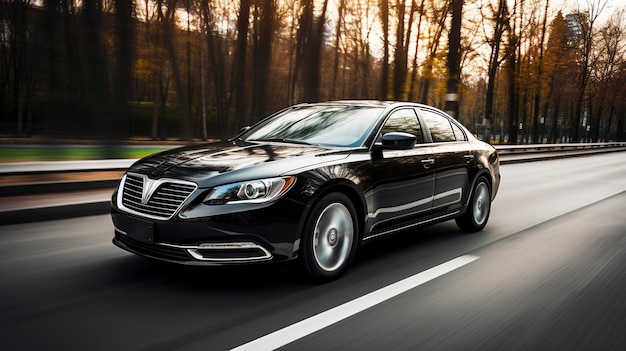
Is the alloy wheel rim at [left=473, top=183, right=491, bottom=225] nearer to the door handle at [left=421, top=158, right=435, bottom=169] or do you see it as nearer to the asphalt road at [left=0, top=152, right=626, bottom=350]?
the asphalt road at [left=0, top=152, right=626, bottom=350]

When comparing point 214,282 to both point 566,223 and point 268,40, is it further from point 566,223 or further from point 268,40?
point 268,40

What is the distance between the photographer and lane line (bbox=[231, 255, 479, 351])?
10.5 ft

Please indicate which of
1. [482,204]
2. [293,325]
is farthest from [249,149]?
[482,204]

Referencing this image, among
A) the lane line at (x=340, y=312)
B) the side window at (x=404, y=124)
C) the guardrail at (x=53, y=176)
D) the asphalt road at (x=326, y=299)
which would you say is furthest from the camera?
A: the guardrail at (x=53, y=176)

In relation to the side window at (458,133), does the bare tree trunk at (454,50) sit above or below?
above

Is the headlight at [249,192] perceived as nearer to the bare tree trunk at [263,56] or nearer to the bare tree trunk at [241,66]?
the bare tree trunk at [241,66]

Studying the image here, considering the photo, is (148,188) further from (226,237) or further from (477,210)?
(477,210)

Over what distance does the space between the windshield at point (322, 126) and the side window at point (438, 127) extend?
835mm

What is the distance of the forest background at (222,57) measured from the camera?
1103 cm

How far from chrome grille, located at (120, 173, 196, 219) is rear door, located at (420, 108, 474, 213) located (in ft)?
9.05

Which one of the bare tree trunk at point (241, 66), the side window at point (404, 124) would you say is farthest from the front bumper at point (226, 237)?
the bare tree trunk at point (241, 66)

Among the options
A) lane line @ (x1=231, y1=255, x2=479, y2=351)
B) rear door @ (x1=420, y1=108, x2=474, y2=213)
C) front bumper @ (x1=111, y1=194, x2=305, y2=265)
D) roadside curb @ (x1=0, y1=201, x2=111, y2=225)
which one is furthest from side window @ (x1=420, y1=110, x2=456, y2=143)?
roadside curb @ (x1=0, y1=201, x2=111, y2=225)

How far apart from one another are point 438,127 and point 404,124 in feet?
2.50

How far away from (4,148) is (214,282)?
12420mm
